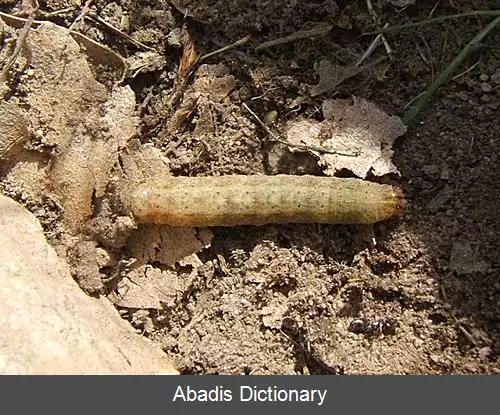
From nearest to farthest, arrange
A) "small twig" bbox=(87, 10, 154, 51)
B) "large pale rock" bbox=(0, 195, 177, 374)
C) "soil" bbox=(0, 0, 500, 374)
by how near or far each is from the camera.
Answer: "large pale rock" bbox=(0, 195, 177, 374), "soil" bbox=(0, 0, 500, 374), "small twig" bbox=(87, 10, 154, 51)

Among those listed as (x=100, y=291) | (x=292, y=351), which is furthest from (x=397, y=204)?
(x=100, y=291)

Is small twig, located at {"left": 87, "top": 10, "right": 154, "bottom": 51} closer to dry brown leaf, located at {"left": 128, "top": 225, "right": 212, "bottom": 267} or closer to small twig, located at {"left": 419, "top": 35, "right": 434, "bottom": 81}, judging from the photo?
dry brown leaf, located at {"left": 128, "top": 225, "right": 212, "bottom": 267}

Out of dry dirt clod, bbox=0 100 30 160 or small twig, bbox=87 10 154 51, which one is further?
small twig, bbox=87 10 154 51

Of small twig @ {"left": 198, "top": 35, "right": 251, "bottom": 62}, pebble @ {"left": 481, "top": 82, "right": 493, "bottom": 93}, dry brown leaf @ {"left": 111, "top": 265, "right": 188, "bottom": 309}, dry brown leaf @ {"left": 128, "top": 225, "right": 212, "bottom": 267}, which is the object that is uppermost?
small twig @ {"left": 198, "top": 35, "right": 251, "bottom": 62}

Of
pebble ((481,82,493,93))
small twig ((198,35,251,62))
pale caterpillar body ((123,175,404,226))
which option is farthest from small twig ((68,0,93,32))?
pebble ((481,82,493,93))

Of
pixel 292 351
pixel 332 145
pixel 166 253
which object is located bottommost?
pixel 292 351

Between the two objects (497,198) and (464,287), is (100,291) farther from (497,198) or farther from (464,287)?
(497,198)
